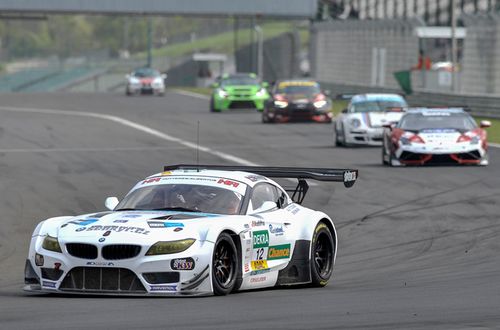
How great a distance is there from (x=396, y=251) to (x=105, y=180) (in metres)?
9.76

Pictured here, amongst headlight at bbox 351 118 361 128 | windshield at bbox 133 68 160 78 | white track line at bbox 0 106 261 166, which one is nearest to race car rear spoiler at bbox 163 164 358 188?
white track line at bbox 0 106 261 166

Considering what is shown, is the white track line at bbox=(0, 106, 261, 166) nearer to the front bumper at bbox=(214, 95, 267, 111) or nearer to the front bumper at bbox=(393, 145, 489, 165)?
the front bumper at bbox=(393, 145, 489, 165)

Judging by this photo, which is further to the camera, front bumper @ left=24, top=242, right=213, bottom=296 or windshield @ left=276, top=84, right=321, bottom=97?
windshield @ left=276, top=84, right=321, bottom=97

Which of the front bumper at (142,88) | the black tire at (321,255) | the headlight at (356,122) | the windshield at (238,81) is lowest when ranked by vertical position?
the front bumper at (142,88)

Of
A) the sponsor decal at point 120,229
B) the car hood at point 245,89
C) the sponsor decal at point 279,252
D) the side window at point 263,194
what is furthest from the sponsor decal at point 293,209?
the car hood at point 245,89

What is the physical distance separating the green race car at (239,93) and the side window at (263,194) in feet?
124

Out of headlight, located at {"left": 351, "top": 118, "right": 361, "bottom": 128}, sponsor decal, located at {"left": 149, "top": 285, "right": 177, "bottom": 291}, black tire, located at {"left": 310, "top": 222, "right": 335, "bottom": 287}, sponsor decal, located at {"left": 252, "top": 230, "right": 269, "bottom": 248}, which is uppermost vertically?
sponsor decal, located at {"left": 252, "top": 230, "right": 269, "bottom": 248}

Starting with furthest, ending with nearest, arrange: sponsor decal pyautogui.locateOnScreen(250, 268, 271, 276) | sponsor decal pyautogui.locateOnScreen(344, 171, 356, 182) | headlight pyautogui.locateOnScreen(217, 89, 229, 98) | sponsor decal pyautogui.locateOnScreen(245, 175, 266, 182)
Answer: headlight pyautogui.locateOnScreen(217, 89, 229, 98) → sponsor decal pyautogui.locateOnScreen(344, 171, 356, 182) → sponsor decal pyautogui.locateOnScreen(245, 175, 266, 182) → sponsor decal pyautogui.locateOnScreen(250, 268, 271, 276)

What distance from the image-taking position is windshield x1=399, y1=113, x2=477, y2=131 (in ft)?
90.2

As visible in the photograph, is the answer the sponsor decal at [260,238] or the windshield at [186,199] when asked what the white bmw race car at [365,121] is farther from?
the sponsor decal at [260,238]

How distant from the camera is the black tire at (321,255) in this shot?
12.6 meters

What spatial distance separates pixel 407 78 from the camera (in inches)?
2240

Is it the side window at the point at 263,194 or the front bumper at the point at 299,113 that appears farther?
the front bumper at the point at 299,113

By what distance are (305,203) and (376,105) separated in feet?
42.4
